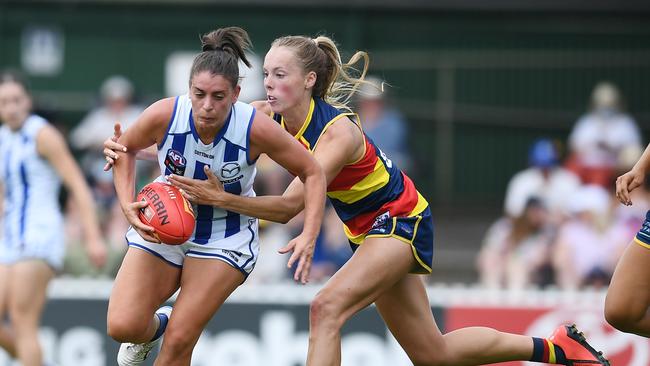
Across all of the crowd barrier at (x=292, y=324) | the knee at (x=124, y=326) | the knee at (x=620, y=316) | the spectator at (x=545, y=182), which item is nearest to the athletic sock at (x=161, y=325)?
the knee at (x=124, y=326)

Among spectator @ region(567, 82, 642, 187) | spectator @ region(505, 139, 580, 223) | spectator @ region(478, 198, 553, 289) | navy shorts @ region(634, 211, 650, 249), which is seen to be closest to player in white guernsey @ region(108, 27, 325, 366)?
navy shorts @ region(634, 211, 650, 249)

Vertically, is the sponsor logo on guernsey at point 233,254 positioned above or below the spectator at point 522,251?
above

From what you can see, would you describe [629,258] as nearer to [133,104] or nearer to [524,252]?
[524,252]

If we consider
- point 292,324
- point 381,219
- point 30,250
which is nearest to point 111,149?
point 381,219

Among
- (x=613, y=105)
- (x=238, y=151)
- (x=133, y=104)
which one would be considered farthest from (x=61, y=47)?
(x=238, y=151)

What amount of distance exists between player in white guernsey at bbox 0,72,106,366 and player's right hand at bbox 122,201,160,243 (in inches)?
87.6

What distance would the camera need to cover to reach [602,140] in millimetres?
11898

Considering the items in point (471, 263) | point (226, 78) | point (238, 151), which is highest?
point (226, 78)

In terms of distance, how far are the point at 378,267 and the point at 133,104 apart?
6987mm

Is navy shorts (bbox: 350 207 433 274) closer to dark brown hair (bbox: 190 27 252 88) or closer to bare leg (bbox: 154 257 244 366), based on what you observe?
bare leg (bbox: 154 257 244 366)

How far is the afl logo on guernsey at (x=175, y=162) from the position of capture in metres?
5.84

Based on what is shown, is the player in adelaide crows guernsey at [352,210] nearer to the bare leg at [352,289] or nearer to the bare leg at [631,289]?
the bare leg at [352,289]

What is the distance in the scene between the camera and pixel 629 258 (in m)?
6.09

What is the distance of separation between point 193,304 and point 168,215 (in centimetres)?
50
